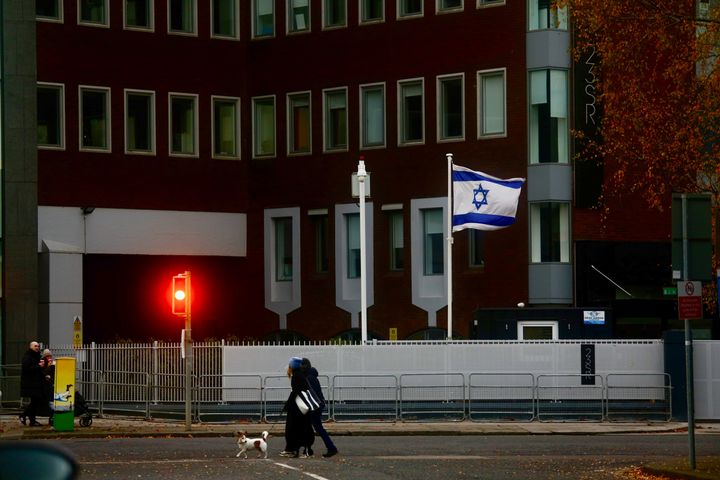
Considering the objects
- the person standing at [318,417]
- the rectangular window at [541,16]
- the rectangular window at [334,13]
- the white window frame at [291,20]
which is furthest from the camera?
the white window frame at [291,20]

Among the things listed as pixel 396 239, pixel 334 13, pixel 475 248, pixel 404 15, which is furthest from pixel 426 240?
pixel 334 13

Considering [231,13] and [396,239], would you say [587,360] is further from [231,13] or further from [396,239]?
[231,13]

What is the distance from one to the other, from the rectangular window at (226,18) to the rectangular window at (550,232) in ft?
42.0

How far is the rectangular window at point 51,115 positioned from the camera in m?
45.9

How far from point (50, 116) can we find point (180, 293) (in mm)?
18740

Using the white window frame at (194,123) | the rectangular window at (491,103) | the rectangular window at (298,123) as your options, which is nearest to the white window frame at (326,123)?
the rectangular window at (298,123)

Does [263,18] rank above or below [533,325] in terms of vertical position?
above

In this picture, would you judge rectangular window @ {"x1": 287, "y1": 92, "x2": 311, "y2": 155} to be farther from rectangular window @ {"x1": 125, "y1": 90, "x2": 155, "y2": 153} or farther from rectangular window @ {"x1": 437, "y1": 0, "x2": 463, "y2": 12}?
rectangular window @ {"x1": 437, "y1": 0, "x2": 463, "y2": 12}

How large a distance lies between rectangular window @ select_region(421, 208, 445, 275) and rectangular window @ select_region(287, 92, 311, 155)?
5285 millimetres

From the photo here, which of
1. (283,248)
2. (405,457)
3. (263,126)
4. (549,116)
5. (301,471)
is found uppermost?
(263,126)

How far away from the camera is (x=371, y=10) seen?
47.6m

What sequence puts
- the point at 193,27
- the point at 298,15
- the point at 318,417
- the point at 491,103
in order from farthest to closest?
the point at 298,15 → the point at 193,27 → the point at 491,103 → the point at 318,417

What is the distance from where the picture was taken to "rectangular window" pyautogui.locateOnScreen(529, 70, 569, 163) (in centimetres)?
4375

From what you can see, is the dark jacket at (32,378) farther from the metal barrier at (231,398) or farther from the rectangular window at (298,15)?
the rectangular window at (298,15)
